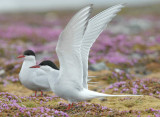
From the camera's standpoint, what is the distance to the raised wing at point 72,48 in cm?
567

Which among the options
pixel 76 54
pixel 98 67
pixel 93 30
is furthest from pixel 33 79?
pixel 98 67

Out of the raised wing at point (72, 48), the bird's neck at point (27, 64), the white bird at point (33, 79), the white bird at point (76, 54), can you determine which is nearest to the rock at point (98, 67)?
the bird's neck at point (27, 64)

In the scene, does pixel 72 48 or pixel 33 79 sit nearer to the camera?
pixel 72 48

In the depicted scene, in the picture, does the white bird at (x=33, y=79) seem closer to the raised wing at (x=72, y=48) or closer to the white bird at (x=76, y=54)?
the white bird at (x=76, y=54)

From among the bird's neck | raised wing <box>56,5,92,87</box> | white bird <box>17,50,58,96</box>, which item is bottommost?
white bird <box>17,50,58,96</box>

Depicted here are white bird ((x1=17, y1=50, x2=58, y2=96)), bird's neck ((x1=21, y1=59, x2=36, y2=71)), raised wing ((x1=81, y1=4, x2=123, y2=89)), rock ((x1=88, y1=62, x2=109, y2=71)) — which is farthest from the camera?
rock ((x1=88, y1=62, x2=109, y2=71))

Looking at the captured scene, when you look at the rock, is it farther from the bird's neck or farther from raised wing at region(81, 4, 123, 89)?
raised wing at region(81, 4, 123, 89)

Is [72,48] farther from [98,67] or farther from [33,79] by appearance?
[98,67]

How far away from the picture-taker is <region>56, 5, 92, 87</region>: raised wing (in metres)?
5.67

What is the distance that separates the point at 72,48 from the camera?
19.8ft

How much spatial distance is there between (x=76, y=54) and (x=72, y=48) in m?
0.16

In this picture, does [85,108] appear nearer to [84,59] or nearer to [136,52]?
[84,59]

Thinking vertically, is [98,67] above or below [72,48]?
below

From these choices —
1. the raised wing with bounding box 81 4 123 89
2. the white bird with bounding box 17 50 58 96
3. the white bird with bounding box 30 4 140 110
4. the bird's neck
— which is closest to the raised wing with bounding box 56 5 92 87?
the white bird with bounding box 30 4 140 110
